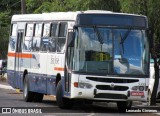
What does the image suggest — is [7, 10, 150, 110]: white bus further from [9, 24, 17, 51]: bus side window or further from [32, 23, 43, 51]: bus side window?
[9, 24, 17, 51]: bus side window

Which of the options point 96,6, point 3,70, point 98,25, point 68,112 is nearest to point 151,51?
point 98,25

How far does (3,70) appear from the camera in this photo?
4569 cm

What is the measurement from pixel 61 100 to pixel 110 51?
2328 millimetres

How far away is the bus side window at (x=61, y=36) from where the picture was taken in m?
20.6

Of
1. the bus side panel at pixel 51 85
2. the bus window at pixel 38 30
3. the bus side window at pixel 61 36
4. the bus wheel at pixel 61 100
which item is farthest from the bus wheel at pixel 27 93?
the bus wheel at pixel 61 100

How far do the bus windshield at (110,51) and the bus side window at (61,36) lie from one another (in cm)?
133

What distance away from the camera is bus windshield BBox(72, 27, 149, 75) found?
19.1 metres

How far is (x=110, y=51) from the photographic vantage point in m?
19.2

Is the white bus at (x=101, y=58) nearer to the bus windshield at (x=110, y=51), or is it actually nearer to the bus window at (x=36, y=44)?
the bus windshield at (x=110, y=51)

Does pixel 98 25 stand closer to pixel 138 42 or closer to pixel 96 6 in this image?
pixel 138 42

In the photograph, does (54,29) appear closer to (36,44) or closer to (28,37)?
(36,44)

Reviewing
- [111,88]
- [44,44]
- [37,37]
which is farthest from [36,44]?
[111,88]

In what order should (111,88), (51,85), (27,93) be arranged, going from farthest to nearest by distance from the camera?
(27,93) → (51,85) → (111,88)

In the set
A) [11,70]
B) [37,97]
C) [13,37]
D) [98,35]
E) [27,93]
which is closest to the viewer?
[98,35]
